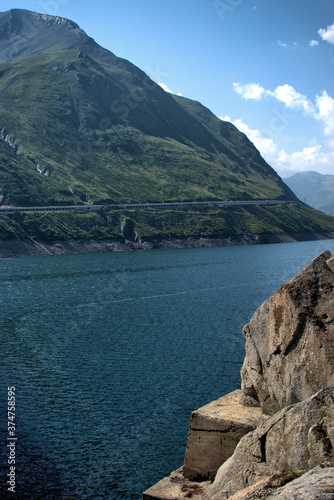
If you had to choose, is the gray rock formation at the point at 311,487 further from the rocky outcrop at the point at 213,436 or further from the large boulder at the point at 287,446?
the rocky outcrop at the point at 213,436

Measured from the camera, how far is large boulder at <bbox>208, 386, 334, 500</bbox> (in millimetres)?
15234

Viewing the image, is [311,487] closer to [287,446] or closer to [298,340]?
[287,446]

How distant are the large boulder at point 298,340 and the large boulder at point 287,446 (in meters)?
2.93

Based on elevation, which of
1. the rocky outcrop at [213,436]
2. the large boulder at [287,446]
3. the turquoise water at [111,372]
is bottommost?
the turquoise water at [111,372]

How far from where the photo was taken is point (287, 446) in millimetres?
16422

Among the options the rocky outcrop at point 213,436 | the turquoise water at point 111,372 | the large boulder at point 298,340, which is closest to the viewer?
the large boulder at point 298,340

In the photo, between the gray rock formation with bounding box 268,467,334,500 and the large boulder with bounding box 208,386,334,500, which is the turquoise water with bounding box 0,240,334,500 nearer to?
the large boulder with bounding box 208,386,334,500

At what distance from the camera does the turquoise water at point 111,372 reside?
1224 inches

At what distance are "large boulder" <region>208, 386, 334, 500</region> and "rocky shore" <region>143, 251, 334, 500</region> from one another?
3 centimetres

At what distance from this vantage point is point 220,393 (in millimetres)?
42875

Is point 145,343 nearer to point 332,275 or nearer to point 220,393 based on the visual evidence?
point 220,393

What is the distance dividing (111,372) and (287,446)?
34.9 metres

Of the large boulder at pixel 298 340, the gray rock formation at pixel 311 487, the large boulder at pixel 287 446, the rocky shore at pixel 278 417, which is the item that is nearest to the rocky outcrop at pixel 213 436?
the rocky shore at pixel 278 417

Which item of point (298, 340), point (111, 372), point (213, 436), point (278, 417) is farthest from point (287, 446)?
point (111, 372)
